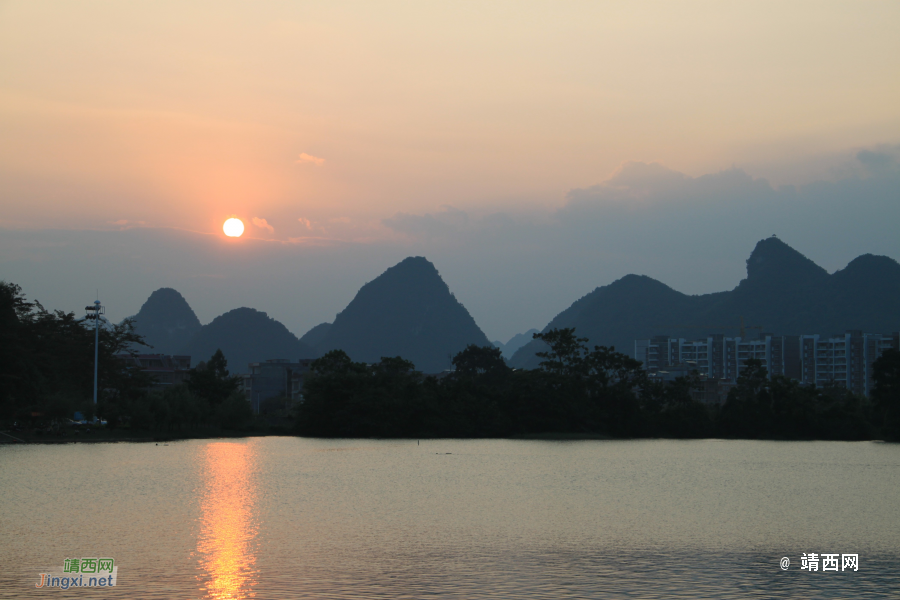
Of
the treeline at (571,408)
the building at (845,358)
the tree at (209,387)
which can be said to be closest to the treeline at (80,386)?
the tree at (209,387)

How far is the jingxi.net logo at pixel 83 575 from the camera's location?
14.9 m

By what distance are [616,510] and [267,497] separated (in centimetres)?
1150

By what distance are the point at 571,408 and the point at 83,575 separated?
59610 mm

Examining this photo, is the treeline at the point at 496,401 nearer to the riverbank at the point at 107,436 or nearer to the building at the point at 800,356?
the riverbank at the point at 107,436

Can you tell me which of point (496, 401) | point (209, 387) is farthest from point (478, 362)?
point (209, 387)

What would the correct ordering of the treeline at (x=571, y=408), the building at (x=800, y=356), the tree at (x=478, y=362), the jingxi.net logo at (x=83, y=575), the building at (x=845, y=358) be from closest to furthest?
1. the jingxi.net logo at (x=83, y=575)
2. the treeline at (x=571, y=408)
3. the tree at (x=478, y=362)
4. the building at (x=845, y=358)
5. the building at (x=800, y=356)

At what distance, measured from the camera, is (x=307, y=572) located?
1623cm

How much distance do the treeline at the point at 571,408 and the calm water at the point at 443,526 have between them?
90.9 ft

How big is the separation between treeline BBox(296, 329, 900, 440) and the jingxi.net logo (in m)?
53.1

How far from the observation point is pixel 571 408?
72.4 m

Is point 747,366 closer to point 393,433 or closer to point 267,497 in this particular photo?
point 393,433

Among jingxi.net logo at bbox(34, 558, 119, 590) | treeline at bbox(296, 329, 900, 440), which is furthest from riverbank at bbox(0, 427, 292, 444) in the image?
jingxi.net logo at bbox(34, 558, 119, 590)

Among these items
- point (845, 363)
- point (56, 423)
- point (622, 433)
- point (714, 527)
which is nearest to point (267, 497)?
point (714, 527)

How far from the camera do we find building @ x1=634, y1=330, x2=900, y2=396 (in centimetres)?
15162
